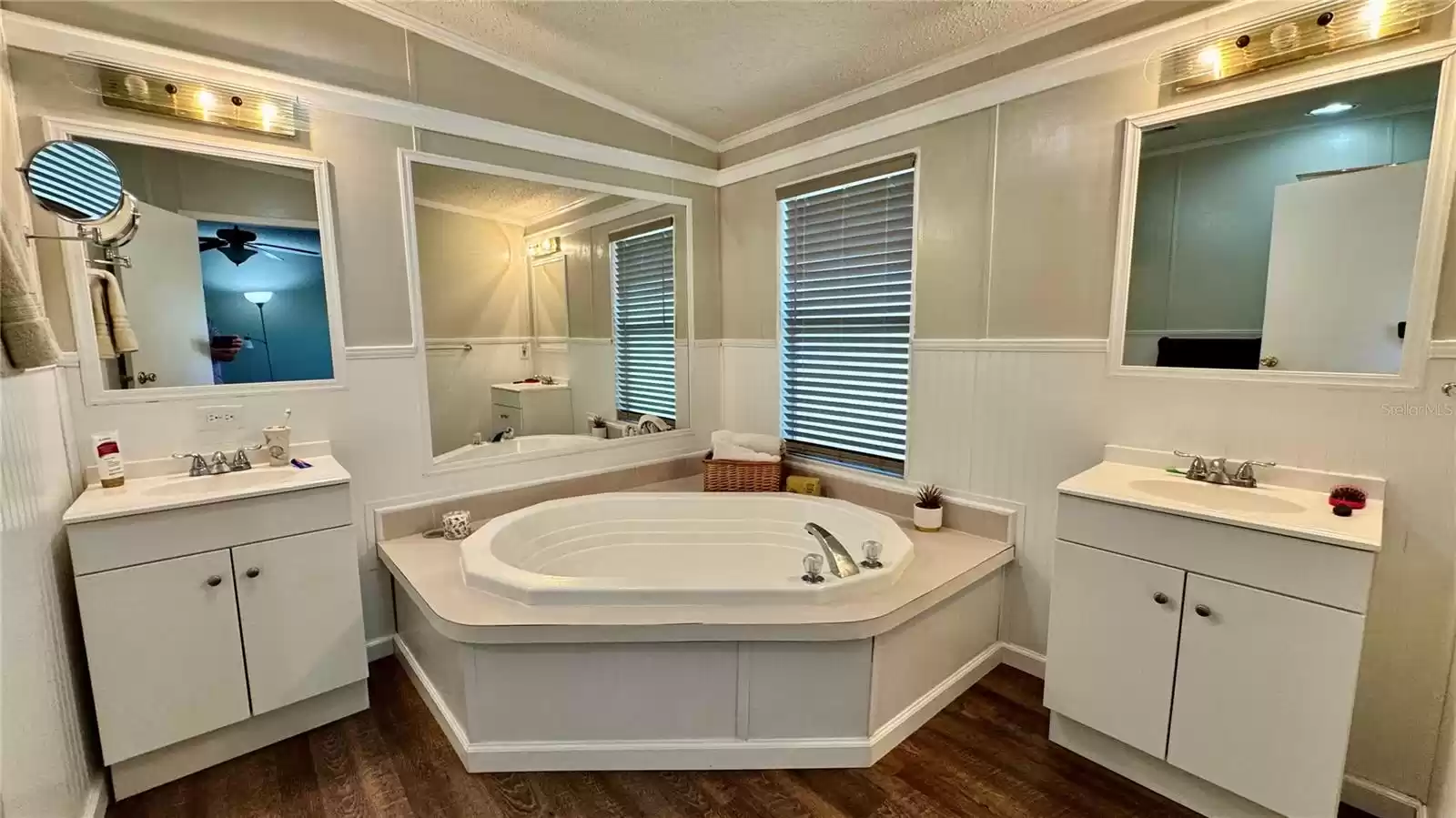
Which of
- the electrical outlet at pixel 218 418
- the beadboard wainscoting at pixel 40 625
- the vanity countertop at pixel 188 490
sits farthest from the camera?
the electrical outlet at pixel 218 418

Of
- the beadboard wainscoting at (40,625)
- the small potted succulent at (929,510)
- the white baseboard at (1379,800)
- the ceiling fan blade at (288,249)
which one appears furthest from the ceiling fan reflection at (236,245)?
the white baseboard at (1379,800)

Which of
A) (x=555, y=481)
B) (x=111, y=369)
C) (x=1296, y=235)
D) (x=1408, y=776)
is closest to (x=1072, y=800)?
(x=1408, y=776)

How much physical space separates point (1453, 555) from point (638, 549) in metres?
2.60

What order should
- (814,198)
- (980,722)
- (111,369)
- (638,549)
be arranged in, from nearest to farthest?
→ (111,369) → (980,722) → (638,549) → (814,198)

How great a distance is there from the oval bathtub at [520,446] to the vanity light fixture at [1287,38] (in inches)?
106

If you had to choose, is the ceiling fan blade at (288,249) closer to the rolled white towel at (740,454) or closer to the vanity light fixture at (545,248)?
the vanity light fixture at (545,248)

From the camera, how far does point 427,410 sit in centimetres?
252

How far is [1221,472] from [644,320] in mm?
2556

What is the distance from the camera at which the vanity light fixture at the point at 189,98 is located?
1806 mm

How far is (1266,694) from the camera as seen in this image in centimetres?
153

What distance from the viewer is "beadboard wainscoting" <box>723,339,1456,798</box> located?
158 cm

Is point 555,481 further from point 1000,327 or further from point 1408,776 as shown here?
point 1408,776

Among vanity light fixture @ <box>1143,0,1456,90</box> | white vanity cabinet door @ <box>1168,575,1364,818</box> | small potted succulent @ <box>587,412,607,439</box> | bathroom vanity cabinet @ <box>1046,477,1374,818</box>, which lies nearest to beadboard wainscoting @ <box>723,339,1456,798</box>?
bathroom vanity cabinet @ <box>1046,477,1374,818</box>

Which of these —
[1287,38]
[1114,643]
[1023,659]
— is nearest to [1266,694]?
[1114,643]
